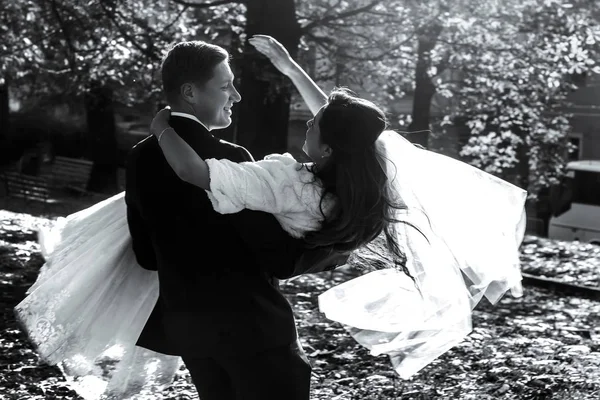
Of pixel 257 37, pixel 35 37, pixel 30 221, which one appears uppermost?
pixel 257 37

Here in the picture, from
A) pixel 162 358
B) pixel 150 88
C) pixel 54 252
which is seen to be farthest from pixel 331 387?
pixel 150 88

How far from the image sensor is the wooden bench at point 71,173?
30.1m

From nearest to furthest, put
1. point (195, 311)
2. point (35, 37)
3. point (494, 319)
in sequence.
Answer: point (195, 311)
point (494, 319)
point (35, 37)

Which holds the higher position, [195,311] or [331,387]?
[195,311]

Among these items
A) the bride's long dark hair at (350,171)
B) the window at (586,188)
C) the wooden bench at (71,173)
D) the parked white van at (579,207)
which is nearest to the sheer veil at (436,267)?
the bride's long dark hair at (350,171)

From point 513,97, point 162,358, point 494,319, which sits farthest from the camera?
point 513,97

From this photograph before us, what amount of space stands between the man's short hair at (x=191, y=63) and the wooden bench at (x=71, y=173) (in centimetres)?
2674

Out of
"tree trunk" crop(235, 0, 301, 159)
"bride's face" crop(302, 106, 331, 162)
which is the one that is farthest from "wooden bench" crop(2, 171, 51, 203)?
"bride's face" crop(302, 106, 331, 162)

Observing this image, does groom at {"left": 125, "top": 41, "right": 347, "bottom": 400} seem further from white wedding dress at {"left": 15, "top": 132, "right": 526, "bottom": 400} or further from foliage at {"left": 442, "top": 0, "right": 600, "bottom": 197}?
foliage at {"left": 442, "top": 0, "right": 600, "bottom": 197}

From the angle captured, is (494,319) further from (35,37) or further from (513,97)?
(513,97)

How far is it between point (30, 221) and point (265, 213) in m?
14.1

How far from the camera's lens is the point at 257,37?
3.87m

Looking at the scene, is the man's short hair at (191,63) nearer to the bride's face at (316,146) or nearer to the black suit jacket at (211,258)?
the black suit jacket at (211,258)

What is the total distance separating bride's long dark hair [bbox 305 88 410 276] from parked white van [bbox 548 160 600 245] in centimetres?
2526
